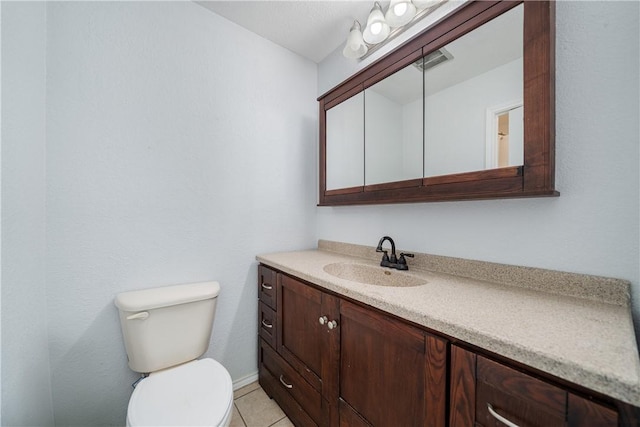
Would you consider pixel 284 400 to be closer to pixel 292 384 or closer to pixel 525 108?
pixel 292 384

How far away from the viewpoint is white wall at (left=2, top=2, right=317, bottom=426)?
0.97 meters

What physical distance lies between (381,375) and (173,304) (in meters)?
1.02

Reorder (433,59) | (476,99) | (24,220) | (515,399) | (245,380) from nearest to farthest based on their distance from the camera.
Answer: (515,399) < (24,220) < (476,99) < (433,59) < (245,380)

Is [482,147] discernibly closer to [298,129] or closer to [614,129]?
[614,129]

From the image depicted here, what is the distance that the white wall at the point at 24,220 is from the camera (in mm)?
811

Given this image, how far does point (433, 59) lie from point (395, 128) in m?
0.36

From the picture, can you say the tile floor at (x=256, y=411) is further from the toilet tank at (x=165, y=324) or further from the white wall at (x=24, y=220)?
the white wall at (x=24, y=220)

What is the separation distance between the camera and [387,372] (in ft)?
2.69

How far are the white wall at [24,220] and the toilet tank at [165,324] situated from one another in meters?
0.29

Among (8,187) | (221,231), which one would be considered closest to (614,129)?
(221,231)

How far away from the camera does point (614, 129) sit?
2.54ft

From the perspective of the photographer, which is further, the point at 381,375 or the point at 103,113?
the point at 103,113

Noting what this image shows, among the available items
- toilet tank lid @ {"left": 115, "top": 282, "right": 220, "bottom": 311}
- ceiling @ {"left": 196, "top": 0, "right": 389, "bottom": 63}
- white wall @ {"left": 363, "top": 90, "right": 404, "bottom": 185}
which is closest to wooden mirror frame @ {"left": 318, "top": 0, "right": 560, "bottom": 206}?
white wall @ {"left": 363, "top": 90, "right": 404, "bottom": 185}

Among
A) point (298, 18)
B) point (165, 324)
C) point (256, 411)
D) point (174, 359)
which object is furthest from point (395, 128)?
point (256, 411)
